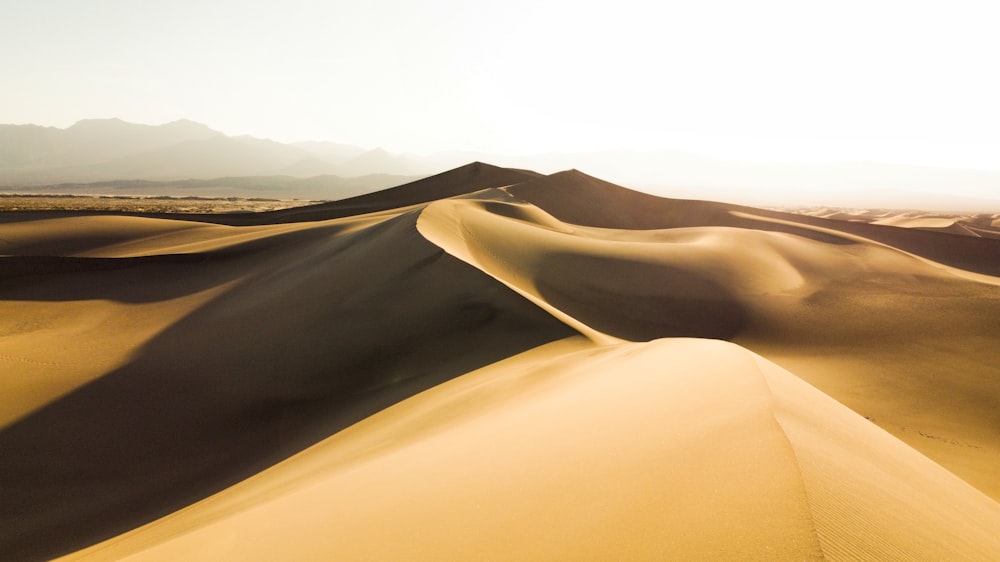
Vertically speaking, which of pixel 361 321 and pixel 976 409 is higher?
pixel 361 321

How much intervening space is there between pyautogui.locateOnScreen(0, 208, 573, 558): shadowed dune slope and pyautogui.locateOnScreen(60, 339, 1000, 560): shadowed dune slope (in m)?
1.57

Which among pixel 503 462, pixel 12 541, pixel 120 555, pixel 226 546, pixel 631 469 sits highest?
pixel 631 469

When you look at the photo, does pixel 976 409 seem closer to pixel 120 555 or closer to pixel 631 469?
pixel 631 469

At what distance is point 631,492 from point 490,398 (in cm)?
321

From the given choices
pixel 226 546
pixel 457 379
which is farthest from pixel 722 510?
pixel 457 379

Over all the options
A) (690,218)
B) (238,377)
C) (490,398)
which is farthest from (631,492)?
(690,218)

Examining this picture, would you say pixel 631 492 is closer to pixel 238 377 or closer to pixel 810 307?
pixel 238 377

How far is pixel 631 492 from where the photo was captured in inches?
91.9

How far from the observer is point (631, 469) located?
2592mm

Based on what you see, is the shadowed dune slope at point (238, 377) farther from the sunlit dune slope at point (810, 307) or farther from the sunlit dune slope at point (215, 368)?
the sunlit dune slope at point (810, 307)

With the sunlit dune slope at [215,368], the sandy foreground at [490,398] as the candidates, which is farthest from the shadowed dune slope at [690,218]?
the sunlit dune slope at [215,368]

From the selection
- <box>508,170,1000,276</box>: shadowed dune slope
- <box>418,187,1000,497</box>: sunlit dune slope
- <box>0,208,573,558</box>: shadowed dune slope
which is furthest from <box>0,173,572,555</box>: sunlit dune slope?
<box>508,170,1000,276</box>: shadowed dune slope

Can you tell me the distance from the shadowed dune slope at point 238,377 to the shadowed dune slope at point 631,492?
1570 millimetres

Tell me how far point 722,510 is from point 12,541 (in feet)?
23.3
